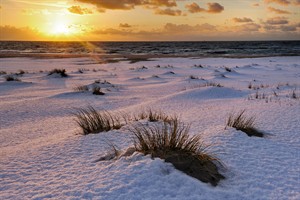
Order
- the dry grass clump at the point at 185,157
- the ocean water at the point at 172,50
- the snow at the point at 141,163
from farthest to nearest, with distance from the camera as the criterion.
→ the ocean water at the point at 172,50 → the dry grass clump at the point at 185,157 → the snow at the point at 141,163

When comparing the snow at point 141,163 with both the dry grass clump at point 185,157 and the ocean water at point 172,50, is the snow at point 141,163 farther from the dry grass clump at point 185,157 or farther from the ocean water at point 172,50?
the ocean water at point 172,50

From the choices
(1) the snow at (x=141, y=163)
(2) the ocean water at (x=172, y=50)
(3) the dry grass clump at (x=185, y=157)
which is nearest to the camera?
(1) the snow at (x=141, y=163)

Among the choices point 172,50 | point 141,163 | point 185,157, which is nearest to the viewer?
point 141,163

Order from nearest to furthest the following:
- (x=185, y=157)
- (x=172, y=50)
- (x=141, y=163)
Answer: (x=141, y=163)
(x=185, y=157)
(x=172, y=50)

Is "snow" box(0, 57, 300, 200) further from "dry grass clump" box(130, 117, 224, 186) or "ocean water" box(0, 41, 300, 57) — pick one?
"ocean water" box(0, 41, 300, 57)

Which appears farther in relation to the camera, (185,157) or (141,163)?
(185,157)

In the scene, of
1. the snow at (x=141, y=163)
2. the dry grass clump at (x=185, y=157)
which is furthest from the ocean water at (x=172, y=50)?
the dry grass clump at (x=185, y=157)

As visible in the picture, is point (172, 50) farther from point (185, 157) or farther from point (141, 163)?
point (141, 163)

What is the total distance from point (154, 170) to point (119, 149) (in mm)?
883

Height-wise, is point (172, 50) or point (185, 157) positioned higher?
point (185, 157)

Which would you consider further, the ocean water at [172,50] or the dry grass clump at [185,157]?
the ocean water at [172,50]

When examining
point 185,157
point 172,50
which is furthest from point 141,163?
point 172,50

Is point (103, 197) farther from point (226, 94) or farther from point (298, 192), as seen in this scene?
point (226, 94)

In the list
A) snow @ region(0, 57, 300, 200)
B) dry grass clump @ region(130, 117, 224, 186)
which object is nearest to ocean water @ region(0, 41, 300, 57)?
snow @ region(0, 57, 300, 200)
